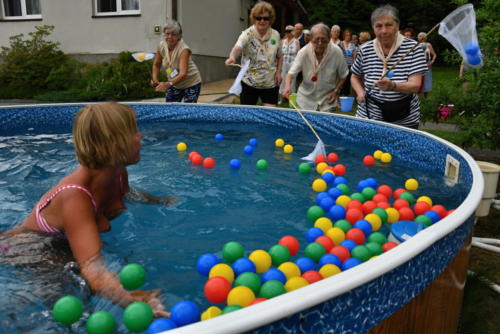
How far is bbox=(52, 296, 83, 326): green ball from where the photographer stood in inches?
77.6

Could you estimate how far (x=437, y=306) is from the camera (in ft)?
6.22

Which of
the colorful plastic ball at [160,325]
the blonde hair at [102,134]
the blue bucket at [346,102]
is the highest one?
the blonde hair at [102,134]

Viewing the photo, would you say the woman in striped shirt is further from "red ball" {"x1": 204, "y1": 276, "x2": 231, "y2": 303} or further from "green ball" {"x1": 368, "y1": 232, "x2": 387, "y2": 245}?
"red ball" {"x1": 204, "y1": 276, "x2": 231, "y2": 303}

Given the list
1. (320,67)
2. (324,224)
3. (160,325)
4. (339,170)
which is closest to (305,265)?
(324,224)

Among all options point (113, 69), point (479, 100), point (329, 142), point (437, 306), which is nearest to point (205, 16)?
point (113, 69)

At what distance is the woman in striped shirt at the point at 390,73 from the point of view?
4188 mm

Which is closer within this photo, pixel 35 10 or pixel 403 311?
pixel 403 311

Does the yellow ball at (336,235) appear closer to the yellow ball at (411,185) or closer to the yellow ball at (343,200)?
the yellow ball at (343,200)

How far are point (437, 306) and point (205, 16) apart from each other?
14671 mm

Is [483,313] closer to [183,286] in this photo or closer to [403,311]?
[403,311]

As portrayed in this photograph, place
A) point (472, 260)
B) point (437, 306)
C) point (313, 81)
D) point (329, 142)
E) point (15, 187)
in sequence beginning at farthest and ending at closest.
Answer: point (329, 142) → point (313, 81) → point (15, 187) → point (472, 260) → point (437, 306)

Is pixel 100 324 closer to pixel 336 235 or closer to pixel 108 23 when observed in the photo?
pixel 336 235

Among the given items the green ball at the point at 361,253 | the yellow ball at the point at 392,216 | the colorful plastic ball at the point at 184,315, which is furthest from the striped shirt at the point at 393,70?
the colorful plastic ball at the point at 184,315

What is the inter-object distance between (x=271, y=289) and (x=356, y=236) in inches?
42.0
